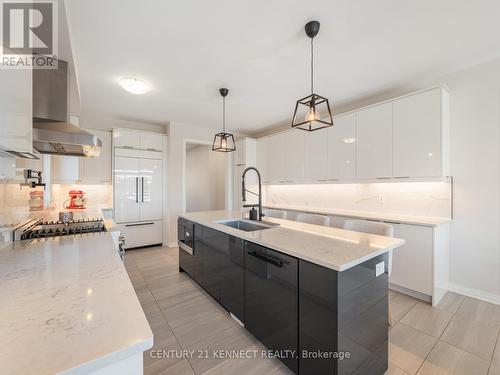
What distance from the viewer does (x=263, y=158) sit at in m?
4.96

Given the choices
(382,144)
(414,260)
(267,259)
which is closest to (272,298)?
(267,259)

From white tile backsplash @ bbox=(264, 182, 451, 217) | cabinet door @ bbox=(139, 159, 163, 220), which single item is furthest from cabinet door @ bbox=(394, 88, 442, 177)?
cabinet door @ bbox=(139, 159, 163, 220)

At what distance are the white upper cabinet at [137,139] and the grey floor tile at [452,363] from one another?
15.7 ft

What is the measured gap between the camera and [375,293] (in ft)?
4.40

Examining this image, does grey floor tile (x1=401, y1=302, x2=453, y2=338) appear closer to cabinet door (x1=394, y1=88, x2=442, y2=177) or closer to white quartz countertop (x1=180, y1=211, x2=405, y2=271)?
white quartz countertop (x1=180, y1=211, x2=405, y2=271)

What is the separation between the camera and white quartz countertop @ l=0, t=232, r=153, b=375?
473 millimetres

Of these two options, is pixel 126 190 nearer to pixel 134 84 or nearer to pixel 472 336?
pixel 134 84

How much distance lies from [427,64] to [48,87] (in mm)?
3773

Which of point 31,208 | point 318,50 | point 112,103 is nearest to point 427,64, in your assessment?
point 318,50

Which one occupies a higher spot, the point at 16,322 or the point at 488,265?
the point at 16,322

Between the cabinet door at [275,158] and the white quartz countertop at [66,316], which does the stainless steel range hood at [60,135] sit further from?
the cabinet door at [275,158]

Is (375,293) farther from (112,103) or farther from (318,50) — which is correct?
(112,103)

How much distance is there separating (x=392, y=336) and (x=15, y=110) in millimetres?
2919

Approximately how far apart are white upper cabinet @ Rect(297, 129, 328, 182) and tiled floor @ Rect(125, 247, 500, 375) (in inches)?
76.4
